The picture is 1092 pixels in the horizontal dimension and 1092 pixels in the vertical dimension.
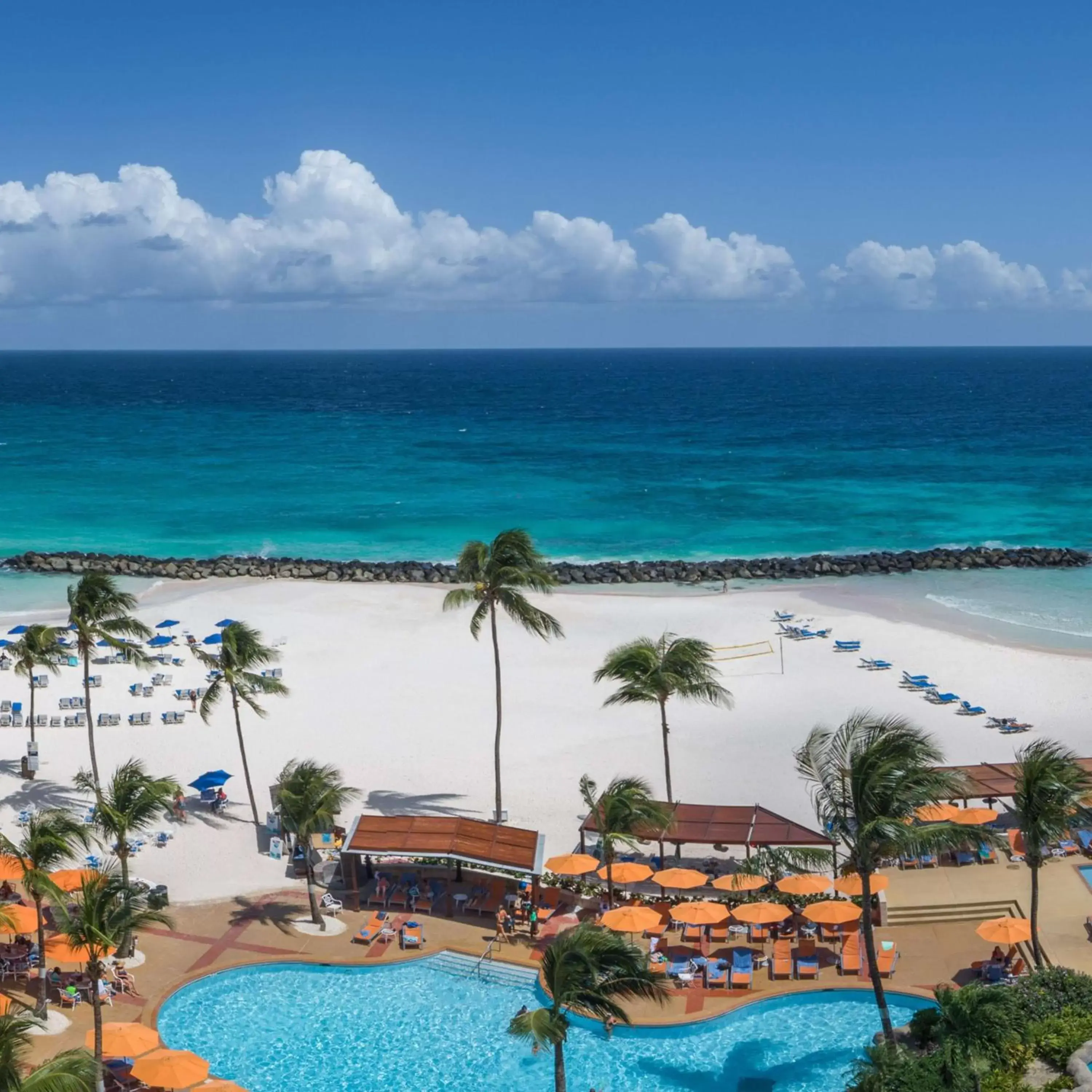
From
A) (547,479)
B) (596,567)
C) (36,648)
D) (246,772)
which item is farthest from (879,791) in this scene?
(547,479)

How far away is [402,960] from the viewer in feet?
80.1

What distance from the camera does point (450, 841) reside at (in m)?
26.6

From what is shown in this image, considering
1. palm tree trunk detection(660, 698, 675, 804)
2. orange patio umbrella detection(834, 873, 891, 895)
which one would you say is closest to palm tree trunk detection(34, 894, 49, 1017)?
palm tree trunk detection(660, 698, 675, 804)

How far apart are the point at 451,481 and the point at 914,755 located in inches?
3152

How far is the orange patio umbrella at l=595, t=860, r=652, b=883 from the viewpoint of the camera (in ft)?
85.9

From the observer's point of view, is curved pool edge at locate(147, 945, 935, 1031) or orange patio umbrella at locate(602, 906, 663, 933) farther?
orange patio umbrella at locate(602, 906, 663, 933)

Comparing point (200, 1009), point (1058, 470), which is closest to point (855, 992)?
point (200, 1009)

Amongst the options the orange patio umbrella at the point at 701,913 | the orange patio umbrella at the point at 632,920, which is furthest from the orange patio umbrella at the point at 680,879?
the orange patio umbrella at the point at 632,920

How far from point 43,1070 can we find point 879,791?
1208cm

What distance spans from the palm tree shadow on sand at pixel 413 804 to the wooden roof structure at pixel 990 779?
1240cm

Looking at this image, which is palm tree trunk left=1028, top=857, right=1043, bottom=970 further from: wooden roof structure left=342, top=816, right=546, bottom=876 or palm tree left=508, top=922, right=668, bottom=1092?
wooden roof structure left=342, top=816, right=546, bottom=876

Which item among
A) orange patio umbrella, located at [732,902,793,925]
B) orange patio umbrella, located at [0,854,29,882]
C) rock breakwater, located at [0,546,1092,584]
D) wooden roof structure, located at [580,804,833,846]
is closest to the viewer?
orange patio umbrella, located at [0,854,29,882]

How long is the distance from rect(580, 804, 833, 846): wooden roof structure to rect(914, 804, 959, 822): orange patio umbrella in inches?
85.3

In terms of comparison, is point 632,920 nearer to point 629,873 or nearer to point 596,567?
point 629,873
